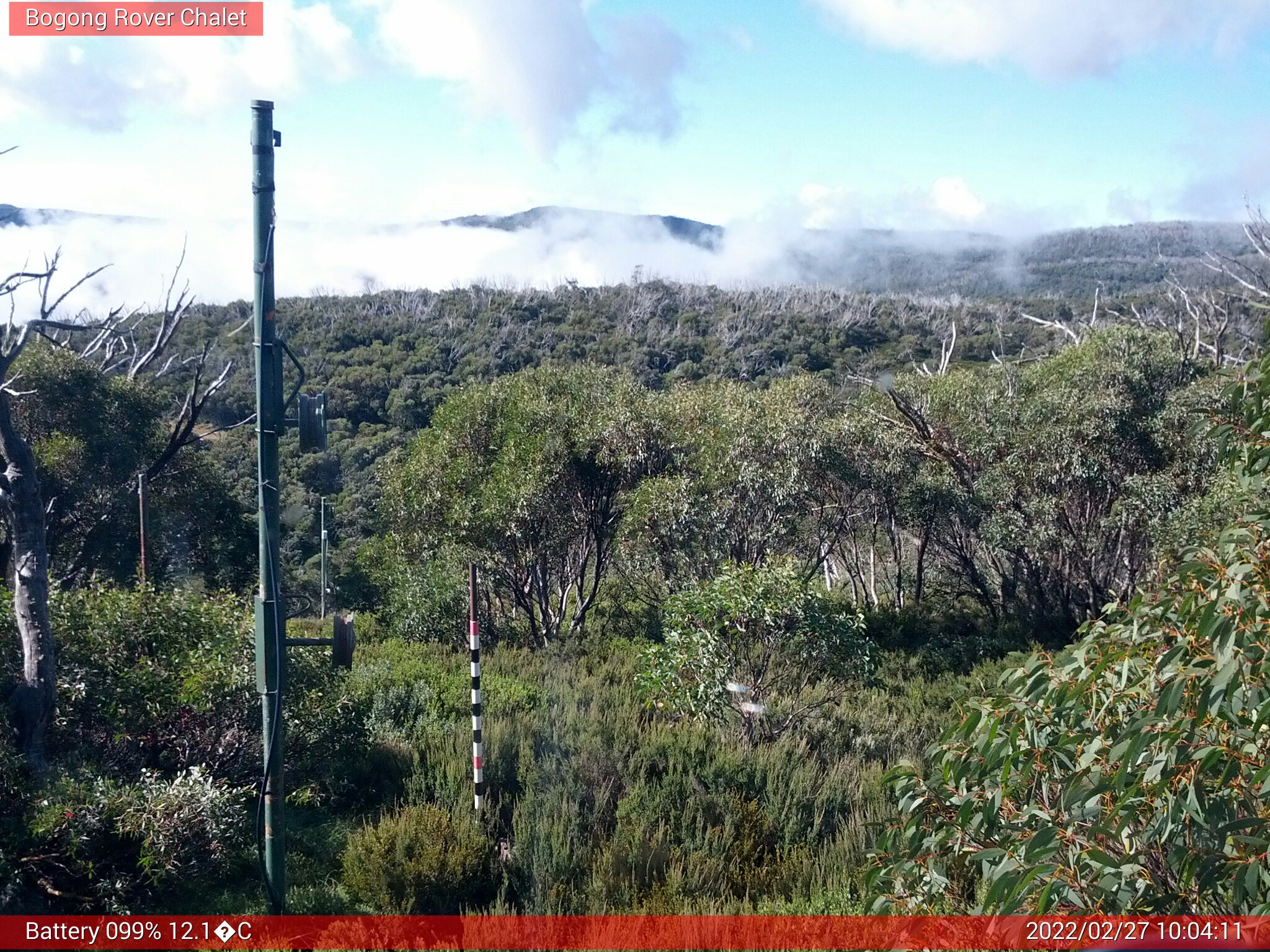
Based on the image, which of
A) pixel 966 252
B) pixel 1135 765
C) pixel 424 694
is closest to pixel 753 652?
pixel 424 694

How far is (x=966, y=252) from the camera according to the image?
333 ft

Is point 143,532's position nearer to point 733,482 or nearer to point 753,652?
point 753,652

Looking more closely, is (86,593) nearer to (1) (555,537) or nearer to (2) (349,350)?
(1) (555,537)

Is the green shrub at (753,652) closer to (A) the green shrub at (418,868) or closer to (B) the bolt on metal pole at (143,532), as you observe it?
(A) the green shrub at (418,868)

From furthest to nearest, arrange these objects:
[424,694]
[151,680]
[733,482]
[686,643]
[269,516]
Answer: [733,482] → [424,694] → [686,643] → [151,680] → [269,516]

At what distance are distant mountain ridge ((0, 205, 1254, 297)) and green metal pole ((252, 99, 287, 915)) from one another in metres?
46.8

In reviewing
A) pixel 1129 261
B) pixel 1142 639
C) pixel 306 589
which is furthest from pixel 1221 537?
pixel 1129 261

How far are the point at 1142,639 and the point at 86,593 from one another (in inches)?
297

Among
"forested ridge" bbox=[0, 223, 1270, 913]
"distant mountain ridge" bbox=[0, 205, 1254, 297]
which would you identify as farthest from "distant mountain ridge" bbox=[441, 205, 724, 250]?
"forested ridge" bbox=[0, 223, 1270, 913]

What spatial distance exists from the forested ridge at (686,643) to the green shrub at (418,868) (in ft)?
0.08

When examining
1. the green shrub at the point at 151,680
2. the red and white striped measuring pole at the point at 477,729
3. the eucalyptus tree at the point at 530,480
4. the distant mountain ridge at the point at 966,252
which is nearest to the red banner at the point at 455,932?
the red and white striped measuring pole at the point at 477,729

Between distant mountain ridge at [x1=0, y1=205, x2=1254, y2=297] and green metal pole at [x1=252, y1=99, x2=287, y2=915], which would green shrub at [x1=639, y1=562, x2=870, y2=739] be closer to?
green metal pole at [x1=252, y1=99, x2=287, y2=915]

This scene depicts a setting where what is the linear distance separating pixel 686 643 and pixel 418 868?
352 centimetres

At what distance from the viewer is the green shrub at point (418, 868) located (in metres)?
5.71
